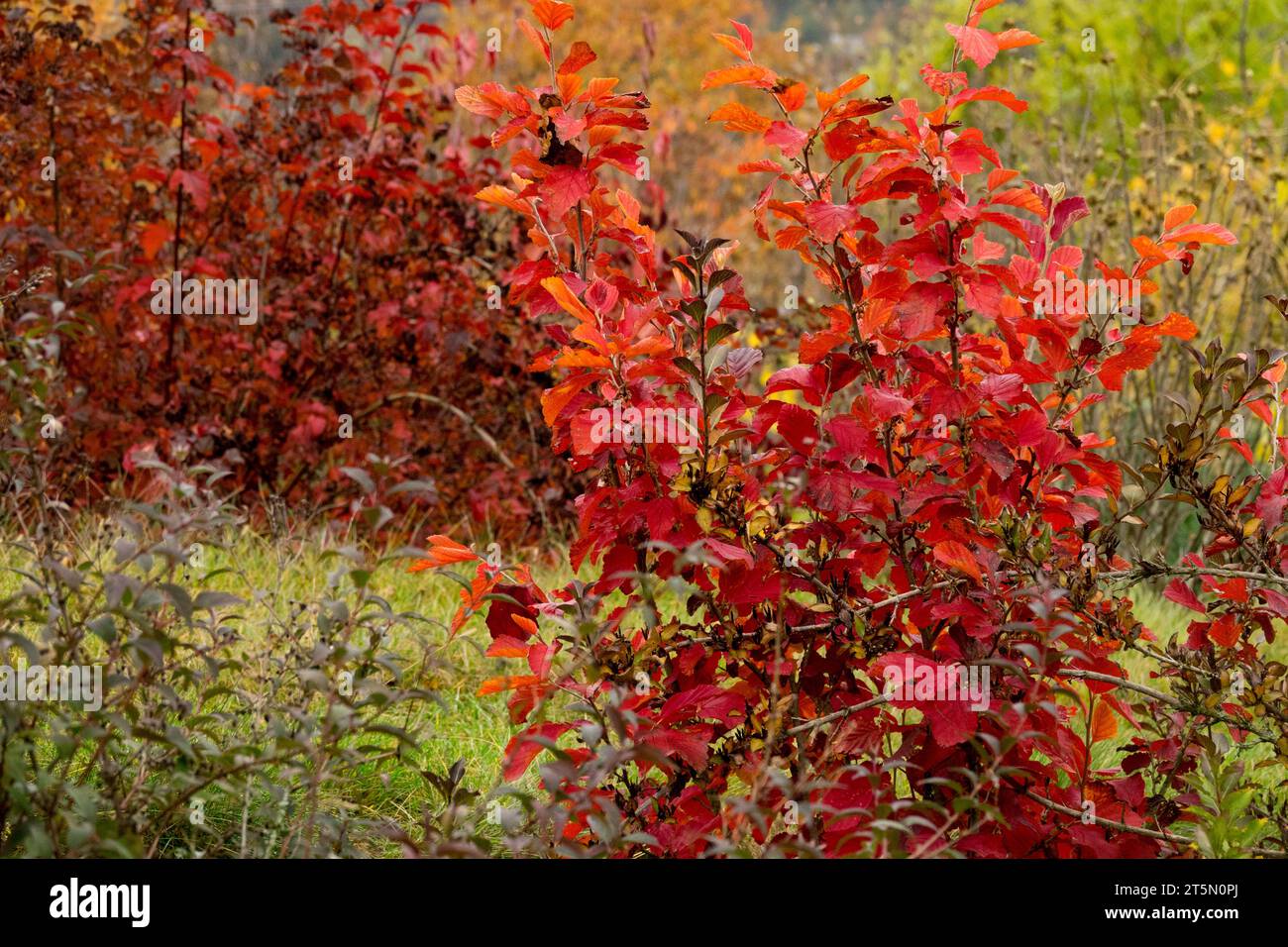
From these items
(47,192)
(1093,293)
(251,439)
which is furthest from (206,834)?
(47,192)

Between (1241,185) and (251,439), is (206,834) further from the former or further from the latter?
(1241,185)

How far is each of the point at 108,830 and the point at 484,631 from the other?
216 cm

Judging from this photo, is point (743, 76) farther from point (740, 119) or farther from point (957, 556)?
point (957, 556)

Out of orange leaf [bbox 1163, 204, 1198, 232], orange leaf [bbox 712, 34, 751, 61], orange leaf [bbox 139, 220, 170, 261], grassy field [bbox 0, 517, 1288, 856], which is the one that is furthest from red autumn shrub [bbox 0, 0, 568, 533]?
orange leaf [bbox 1163, 204, 1198, 232]

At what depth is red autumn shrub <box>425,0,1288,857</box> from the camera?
2.23m

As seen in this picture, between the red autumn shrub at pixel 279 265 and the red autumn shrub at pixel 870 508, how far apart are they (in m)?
2.28

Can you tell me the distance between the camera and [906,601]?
2393mm

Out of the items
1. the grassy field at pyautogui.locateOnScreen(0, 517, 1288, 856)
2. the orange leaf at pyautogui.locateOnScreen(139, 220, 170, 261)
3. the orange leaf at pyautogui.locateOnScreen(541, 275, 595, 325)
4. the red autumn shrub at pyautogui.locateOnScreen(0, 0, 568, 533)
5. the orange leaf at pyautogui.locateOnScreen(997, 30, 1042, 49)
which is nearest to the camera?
the orange leaf at pyautogui.locateOnScreen(541, 275, 595, 325)

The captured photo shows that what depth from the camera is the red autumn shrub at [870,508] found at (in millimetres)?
2227

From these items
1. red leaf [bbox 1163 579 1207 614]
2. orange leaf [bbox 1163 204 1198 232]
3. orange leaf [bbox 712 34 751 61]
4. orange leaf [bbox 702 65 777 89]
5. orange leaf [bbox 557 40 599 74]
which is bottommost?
red leaf [bbox 1163 579 1207 614]

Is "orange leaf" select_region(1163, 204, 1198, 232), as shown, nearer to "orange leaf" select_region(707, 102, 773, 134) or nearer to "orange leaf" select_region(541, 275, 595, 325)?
"orange leaf" select_region(707, 102, 773, 134)

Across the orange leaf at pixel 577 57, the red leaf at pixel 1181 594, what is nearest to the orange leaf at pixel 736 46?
the orange leaf at pixel 577 57

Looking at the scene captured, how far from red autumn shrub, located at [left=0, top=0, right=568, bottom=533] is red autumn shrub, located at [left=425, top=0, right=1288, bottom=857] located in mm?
2278

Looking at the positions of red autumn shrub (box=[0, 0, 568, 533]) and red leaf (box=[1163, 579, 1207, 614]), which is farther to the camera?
red autumn shrub (box=[0, 0, 568, 533])
